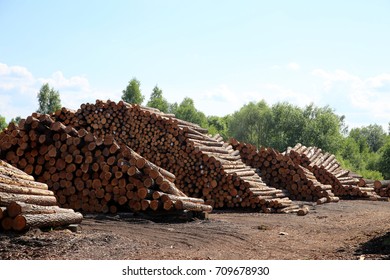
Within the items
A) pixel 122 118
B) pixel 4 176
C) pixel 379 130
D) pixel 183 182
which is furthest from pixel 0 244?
pixel 379 130

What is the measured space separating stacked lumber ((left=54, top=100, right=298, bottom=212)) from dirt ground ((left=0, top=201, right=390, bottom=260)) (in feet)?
8.67

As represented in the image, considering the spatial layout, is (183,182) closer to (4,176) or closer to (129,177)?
(129,177)

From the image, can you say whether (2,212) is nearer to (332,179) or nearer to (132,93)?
(332,179)

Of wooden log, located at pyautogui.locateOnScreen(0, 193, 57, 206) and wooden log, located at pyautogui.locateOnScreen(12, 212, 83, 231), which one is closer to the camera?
wooden log, located at pyautogui.locateOnScreen(12, 212, 83, 231)

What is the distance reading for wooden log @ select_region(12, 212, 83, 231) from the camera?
25.4 feet

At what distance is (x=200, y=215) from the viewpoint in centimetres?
1195

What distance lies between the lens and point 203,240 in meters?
8.88

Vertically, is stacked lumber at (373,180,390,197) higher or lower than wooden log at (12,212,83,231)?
higher

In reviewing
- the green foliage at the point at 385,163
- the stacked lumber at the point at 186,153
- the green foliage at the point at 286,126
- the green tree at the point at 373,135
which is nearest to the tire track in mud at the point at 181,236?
the stacked lumber at the point at 186,153

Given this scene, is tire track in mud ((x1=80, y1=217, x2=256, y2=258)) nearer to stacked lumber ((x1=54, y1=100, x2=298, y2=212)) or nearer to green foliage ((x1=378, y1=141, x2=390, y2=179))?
stacked lumber ((x1=54, y1=100, x2=298, y2=212))

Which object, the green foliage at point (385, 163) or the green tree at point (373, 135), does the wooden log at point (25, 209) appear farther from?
the green tree at point (373, 135)

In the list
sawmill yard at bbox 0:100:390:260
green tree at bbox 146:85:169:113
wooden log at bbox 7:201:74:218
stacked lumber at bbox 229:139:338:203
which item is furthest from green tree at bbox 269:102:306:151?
wooden log at bbox 7:201:74:218

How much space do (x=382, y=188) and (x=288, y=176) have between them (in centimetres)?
654

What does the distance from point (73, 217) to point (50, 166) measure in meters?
3.48
